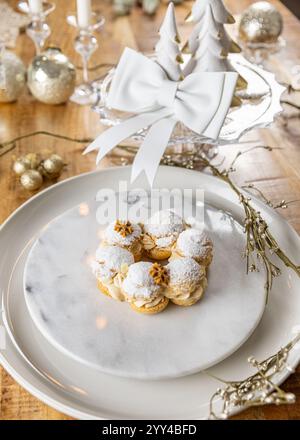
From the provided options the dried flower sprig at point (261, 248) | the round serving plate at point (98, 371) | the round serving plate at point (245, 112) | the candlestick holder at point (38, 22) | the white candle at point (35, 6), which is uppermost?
the white candle at point (35, 6)

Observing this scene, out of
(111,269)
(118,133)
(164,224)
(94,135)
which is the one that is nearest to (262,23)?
(94,135)

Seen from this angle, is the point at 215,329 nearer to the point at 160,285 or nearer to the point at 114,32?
the point at 160,285

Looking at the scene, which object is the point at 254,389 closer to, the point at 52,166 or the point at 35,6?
the point at 52,166

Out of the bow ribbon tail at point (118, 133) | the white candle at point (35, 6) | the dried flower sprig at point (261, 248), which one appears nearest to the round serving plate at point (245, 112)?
the bow ribbon tail at point (118, 133)

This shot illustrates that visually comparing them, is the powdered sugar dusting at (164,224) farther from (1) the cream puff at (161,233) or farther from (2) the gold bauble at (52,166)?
(2) the gold bauble at (52,166)

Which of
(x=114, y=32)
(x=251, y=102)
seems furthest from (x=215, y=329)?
(x=114, y=32)

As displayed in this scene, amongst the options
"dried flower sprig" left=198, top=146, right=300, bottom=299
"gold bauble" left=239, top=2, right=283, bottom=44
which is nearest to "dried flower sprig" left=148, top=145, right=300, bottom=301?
"dried flower sprig" left=198, top=146, right=300, bottom=299
